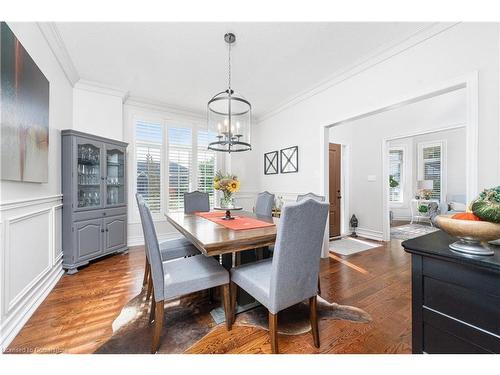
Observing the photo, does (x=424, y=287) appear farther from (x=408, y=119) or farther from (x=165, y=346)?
(x=408, y=119)

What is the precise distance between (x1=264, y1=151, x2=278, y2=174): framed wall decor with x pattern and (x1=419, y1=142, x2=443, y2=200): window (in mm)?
5196

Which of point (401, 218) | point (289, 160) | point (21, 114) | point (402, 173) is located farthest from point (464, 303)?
point (402, 173)

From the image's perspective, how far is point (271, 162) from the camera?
462 cm

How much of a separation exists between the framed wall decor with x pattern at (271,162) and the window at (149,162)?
2.23 meters

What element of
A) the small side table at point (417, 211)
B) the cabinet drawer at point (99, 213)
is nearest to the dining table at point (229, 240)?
the cabinet drawer at point (99, 213)

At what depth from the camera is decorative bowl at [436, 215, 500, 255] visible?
87 cm

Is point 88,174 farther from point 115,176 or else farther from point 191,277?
point 191,277

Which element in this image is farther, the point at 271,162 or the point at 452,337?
the point at 271,162

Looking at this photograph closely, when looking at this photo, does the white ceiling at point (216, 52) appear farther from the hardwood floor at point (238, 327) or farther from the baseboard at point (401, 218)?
the baseboard at point (401, 218)

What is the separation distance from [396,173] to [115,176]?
7.71 m

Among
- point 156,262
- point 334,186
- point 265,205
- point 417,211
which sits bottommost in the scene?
point 417,211

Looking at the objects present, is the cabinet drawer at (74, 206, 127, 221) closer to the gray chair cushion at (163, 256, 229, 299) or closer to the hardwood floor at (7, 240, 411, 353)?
the hardwood floor at (7, 240, 411, 353)

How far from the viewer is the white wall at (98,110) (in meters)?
3.21

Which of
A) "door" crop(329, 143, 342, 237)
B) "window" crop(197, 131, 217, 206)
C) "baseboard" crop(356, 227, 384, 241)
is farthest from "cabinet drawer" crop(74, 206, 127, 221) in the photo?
"baseboard" crop(356, 227, 384, 241)
